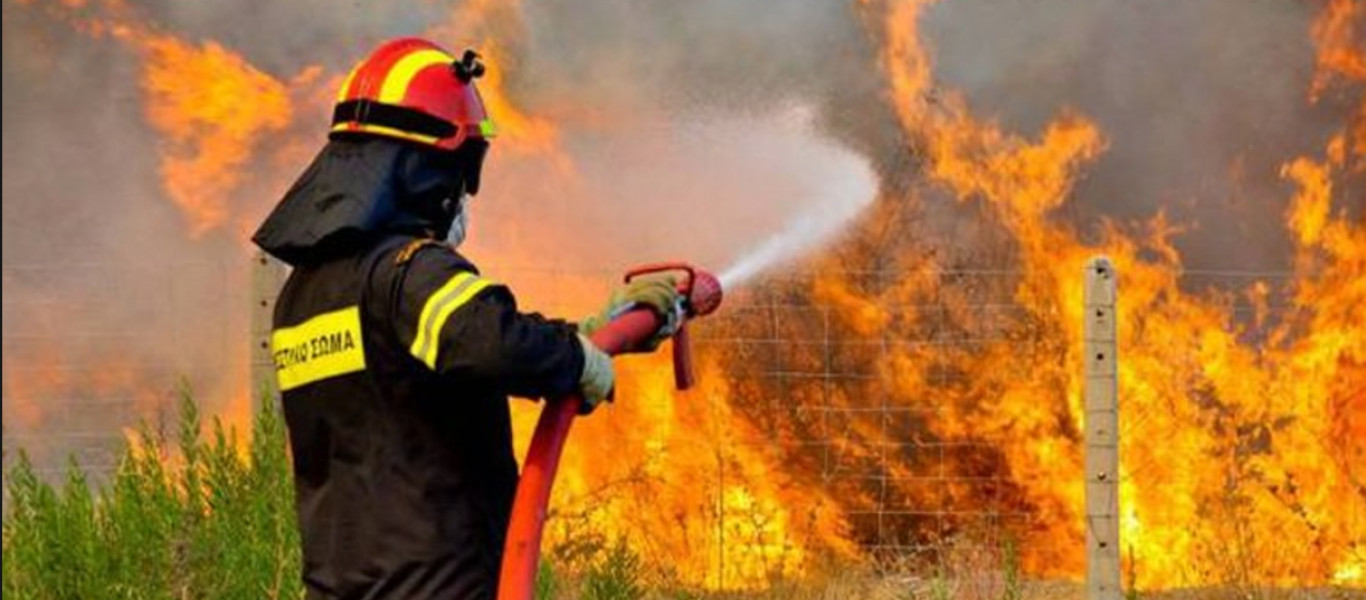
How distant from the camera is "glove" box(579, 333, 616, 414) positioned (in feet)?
9.87

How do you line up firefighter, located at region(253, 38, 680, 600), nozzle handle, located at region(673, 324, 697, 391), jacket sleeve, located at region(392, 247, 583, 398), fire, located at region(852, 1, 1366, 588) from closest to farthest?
jacket sleeve, located at region(392, 247, 583, 398), firefighter, located at region(253, 38, 680, 600), nozzle handle, located at region(673, 324, 697, 391), fire, located at region(852, 1, 1366, 588)

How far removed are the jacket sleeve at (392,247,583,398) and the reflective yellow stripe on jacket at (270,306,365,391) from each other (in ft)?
0.47

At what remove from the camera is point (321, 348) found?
3.12 m

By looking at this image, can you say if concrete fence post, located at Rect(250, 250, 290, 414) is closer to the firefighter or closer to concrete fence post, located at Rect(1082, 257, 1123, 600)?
concrete fence post, located at Rect(1082, 257, 1123, 600)

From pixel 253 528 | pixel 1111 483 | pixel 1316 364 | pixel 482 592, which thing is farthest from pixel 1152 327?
pixel 482 592

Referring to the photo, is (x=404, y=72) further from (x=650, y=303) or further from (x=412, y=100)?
(x=650, y=303)

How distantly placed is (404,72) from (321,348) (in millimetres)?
551

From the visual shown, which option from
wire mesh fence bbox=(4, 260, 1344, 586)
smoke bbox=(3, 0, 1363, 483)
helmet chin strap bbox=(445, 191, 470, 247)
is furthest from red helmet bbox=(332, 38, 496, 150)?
smoke bbox=(3, 0, 1363, 483)

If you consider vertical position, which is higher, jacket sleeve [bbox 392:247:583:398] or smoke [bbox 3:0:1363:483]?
smoke [bbox 3:0:1363:483]

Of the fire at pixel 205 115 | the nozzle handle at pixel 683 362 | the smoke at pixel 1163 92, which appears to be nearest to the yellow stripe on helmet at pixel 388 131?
the nozzle handle at pixel 683 362

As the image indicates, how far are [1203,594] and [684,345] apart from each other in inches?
162

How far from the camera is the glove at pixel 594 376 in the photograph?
3.01 m

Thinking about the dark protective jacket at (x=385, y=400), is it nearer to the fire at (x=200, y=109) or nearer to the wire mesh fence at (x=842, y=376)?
the wire mesh fence at (x=842, y=376)

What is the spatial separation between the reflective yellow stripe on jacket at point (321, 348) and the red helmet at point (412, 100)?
0.36 m
